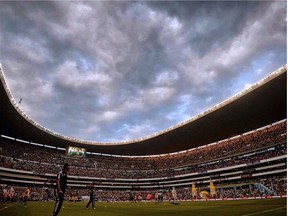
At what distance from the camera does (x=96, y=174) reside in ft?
255

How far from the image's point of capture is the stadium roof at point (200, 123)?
40188 mm

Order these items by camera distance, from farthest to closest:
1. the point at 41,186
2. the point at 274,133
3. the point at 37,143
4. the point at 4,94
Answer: the point at 37,143 → the point at 41,186 → the point at 274,133 → the point at 4,94

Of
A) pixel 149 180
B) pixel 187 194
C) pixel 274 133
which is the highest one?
pixel 274 133

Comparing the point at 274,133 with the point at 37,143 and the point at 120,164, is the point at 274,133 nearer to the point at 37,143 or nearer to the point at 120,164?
the point at 120,164

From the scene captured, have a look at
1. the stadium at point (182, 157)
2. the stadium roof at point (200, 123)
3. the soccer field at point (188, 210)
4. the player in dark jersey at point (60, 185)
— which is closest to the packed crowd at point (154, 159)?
the stadium at point (182, 157)

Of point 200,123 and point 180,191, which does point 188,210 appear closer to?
point 200,123

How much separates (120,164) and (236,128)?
Answer: 4497cm

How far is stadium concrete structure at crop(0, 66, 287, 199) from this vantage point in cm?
4434

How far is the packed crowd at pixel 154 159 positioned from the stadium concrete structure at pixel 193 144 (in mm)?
Answer: 308

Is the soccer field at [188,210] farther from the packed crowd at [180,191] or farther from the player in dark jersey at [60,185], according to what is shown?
the packed crowd at [180,191]

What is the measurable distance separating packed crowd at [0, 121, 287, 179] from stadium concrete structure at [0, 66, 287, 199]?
308mm

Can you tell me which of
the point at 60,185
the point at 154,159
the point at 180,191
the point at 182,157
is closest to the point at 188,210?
the point at 60,185

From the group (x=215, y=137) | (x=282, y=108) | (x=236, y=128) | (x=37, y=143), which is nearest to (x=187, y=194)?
(x=215, y=137)

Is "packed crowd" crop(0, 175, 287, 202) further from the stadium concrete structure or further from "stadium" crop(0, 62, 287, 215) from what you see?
the stadium concrete structure
